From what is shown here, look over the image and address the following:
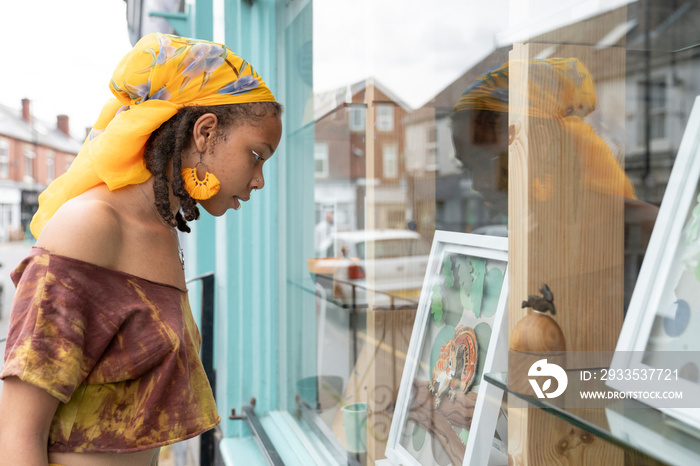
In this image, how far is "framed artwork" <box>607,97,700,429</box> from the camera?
2.65ft

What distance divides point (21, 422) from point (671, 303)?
3.63 feet

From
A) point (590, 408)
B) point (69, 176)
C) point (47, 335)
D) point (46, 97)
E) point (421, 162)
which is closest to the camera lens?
point (590, 408)

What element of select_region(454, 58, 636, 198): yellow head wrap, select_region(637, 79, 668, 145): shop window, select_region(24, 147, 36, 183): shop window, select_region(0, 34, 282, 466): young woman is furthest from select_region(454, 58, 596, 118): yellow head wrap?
select_region(24, 147, 36, 183): shop window

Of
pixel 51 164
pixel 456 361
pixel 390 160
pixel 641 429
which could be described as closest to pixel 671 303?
pixel 641 429

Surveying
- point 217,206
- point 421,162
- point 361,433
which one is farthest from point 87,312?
point 361,433

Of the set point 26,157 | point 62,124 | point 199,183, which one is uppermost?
point 62,124

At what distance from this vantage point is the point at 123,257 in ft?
4.02

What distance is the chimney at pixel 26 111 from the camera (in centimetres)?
416

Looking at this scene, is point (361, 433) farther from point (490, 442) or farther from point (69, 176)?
A: point (69, 176)

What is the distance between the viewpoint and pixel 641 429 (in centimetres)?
81

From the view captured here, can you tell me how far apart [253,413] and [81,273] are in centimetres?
224

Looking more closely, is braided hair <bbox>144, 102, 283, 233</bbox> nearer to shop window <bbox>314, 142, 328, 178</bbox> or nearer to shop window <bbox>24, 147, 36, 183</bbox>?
shop window <bbox>314, 142, 328, 178</bbox>

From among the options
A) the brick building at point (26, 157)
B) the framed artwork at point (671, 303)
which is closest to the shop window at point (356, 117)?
the framed artwork at point (671, 303)

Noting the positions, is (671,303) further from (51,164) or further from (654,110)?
(51,164)
